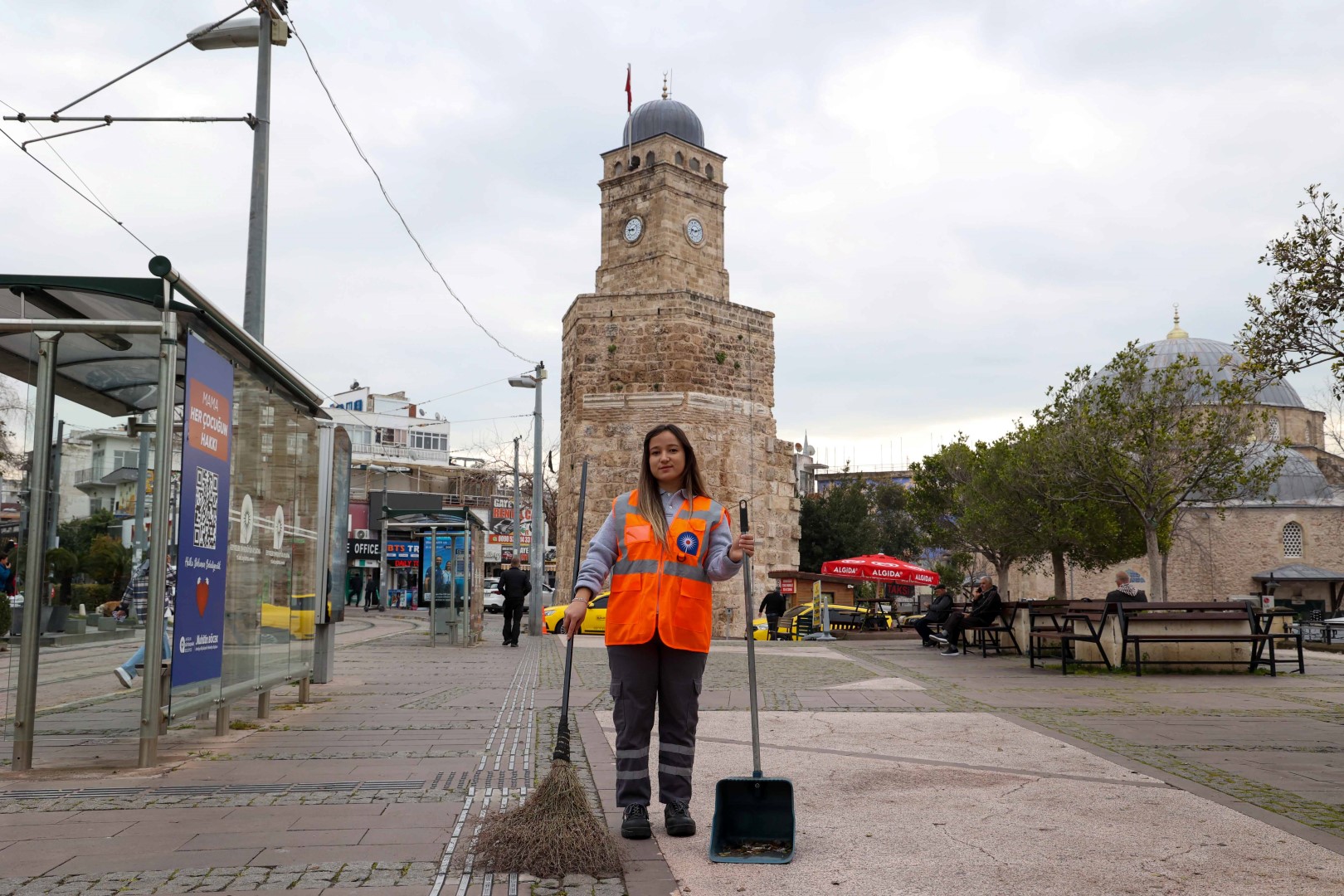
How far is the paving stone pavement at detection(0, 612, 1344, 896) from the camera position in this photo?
4.07m

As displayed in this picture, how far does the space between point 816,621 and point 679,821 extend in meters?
21.6

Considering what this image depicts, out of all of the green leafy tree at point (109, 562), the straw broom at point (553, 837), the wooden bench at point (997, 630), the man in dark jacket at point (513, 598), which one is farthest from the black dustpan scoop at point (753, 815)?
the man in dark jacket at point (513, 598)

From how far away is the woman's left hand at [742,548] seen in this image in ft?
14.2

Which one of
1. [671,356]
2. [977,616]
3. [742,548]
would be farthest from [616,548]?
[671,356]

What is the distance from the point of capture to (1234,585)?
2354 inches

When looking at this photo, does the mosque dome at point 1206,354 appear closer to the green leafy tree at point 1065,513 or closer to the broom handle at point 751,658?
the green leafy tree at point 1065,513

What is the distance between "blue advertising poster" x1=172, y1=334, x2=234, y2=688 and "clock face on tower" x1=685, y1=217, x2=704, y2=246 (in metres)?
27.6

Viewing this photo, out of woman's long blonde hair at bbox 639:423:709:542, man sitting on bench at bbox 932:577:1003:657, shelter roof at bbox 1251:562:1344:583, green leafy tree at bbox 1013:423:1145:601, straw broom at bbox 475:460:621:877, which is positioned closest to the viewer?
straw broom at bbox 475:460:621:877

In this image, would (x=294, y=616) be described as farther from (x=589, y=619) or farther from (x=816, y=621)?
A: (x=816, y=621)

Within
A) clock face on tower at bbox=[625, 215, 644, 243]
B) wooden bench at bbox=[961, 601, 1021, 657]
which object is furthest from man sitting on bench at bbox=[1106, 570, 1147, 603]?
clock face on tower at bbox=[625, 215, 644, 243]

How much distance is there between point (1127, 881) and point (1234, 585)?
62758mm

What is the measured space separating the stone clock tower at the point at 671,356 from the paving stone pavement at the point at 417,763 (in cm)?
1896

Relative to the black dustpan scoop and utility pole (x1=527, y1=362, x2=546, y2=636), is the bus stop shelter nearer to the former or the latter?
the black dustpan scoop

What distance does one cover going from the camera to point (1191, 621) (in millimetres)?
12883
